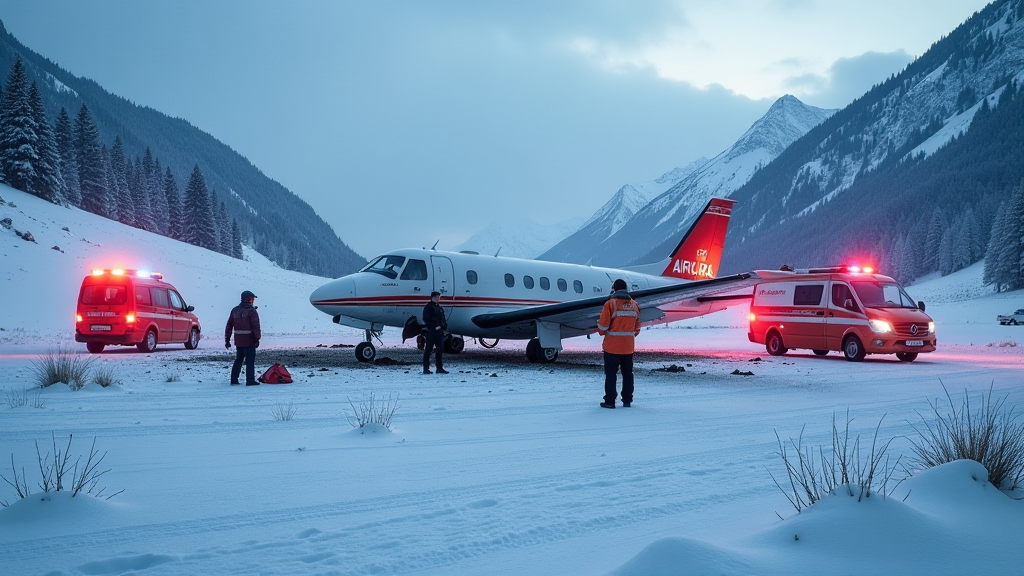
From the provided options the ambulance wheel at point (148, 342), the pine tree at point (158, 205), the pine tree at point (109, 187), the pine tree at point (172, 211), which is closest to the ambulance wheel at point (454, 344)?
the ambulance wheel at point (148, 342)

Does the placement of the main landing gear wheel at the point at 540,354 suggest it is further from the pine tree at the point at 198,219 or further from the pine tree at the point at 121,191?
the pine tree at the point at 121,191

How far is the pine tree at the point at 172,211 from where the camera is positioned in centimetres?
8394

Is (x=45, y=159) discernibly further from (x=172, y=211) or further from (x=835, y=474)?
(x=835, y=474)

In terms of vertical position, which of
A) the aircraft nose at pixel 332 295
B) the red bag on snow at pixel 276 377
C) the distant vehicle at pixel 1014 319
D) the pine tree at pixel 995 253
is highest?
the pine tree at pixel 995 253

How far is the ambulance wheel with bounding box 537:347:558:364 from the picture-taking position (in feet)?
58.5

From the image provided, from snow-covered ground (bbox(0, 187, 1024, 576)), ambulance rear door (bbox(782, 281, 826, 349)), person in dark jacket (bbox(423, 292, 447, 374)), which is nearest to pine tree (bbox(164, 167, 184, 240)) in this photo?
snow-covered ground (bbox(0, 187, 1024, 576))

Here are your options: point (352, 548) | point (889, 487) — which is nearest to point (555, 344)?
point (889, 487)

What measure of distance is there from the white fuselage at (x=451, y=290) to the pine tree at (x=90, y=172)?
227ft

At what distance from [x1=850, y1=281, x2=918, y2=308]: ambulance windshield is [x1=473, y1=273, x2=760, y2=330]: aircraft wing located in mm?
4687

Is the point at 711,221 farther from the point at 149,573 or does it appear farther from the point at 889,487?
the point at 149,573

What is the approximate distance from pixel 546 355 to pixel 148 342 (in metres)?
12.4

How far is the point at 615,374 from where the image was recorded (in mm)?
9555

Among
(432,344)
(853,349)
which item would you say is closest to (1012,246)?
(853,349)

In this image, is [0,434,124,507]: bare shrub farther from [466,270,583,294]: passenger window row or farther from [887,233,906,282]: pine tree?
[887,233,906,282]: pine tree
